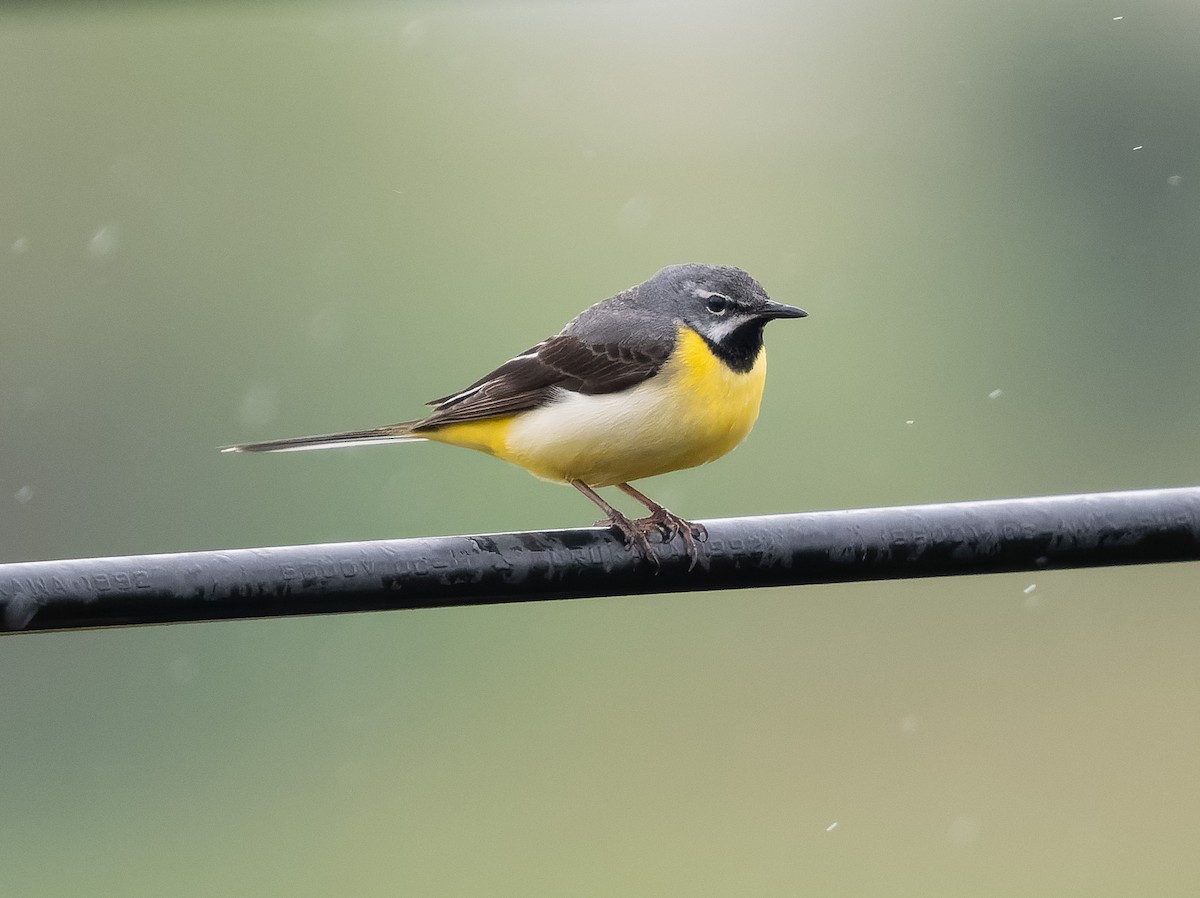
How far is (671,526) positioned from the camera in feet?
13.5

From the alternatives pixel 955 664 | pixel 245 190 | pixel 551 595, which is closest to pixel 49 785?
pixel 245 190

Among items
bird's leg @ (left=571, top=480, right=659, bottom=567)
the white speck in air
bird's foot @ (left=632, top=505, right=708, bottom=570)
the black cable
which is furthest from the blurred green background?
the black cable

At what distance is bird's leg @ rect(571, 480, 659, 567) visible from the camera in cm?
304

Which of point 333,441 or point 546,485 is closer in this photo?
point 333,441

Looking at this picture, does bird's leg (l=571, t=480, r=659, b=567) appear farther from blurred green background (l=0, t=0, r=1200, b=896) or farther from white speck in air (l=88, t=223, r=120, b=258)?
white speck in air (l=88, t=223, r=120, b=258)

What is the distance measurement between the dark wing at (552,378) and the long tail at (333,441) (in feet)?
0.20

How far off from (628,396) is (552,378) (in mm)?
326

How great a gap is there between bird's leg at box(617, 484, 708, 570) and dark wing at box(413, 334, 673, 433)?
1.33 ft

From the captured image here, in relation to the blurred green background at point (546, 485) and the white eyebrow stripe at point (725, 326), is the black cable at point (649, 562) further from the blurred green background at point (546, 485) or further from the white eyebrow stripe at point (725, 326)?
the blurred green background at point (546, 485)

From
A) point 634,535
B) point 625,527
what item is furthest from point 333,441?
point 634,535

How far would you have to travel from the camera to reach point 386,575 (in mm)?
2834

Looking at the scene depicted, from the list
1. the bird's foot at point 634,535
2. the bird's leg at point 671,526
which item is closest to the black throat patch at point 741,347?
the bird's leg at point 671,526

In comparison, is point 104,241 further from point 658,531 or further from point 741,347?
point 658,531

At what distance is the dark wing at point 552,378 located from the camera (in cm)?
468
